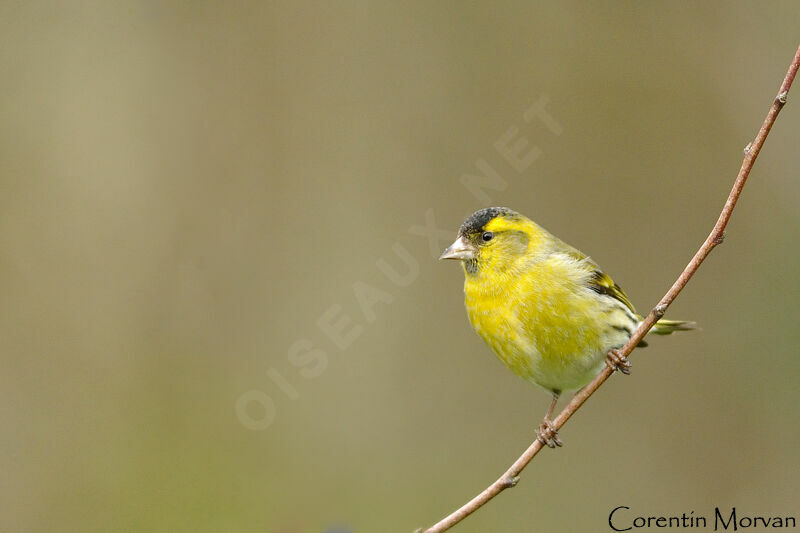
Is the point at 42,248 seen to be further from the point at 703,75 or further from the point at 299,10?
the point at 703,75

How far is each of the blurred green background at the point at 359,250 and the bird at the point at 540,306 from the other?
295cm

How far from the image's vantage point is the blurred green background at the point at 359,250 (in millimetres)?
7297

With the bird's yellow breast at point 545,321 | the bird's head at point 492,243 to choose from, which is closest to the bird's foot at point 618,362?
the bird's yellow breast at point 545,321

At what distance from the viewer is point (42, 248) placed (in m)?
8.09

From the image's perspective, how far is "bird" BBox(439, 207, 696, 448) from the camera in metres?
4.39

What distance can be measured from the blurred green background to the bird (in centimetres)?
295

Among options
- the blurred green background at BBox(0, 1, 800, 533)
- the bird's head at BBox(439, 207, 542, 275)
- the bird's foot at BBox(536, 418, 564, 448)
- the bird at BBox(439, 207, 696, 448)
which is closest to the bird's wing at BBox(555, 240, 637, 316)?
the bird at BBox(439, 207, 696, 448)

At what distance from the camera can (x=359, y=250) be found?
8.48 meters

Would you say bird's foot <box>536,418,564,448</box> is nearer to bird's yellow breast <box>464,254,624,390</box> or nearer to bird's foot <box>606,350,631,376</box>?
bird's yellow breast <box>464,254,624,390</box>

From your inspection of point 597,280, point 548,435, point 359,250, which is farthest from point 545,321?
point 359,250

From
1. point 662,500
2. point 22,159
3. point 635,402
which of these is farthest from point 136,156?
point 662,500

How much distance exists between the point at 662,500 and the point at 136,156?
575 centimetres

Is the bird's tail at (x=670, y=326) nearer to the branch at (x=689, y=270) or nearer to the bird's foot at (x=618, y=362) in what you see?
the bird's foot at (x=618, y=362)

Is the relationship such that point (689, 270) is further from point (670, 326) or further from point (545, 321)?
point (670, 326)
